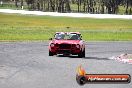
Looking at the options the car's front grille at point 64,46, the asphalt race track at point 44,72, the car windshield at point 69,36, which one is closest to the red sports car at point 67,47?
the car's front grille at point 64,46

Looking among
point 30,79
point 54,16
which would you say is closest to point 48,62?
point 30,79

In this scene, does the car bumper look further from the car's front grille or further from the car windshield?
the car windshield

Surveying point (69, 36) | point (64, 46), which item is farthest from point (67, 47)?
point (69, 36)

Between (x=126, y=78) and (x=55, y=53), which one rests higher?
(x=126, y=78)

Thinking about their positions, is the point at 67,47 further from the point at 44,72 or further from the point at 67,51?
the point at 44,72

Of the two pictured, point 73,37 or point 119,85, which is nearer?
point 119,85

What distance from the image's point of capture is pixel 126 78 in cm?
1044

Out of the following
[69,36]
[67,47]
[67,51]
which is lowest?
[67,51]

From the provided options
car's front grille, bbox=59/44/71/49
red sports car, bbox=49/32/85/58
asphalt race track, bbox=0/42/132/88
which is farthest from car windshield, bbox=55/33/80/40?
asphalt race track, bbox=0/42/132/88

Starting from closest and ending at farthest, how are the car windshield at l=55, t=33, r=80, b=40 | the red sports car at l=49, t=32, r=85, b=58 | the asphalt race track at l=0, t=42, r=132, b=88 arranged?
the asphalt race track at l=0, t=42, r=132, b=88
the red sports car at l=49, t=32, r=85, b=58
the car windshield at l=55, t=33, r=80, b=40

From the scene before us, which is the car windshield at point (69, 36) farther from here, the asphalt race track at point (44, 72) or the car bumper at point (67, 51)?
the asphalt race track at point (44, 72)

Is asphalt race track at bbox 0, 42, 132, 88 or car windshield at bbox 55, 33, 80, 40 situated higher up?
car windshield at bbox 55, 33, 80, 40

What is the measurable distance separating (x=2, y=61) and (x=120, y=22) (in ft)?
176

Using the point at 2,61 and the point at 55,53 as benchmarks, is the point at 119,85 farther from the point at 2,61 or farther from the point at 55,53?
the point at 55,53
